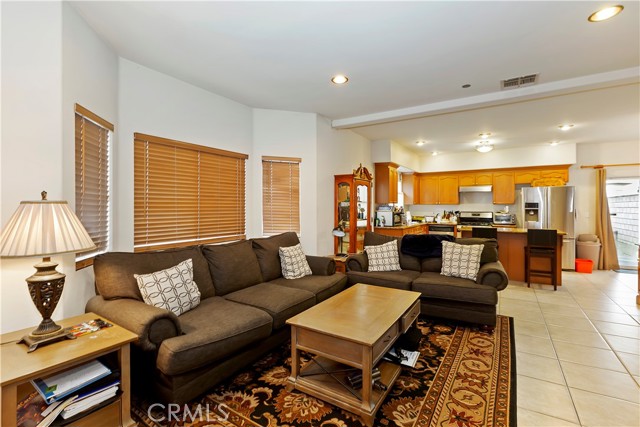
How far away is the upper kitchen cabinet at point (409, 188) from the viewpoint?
755 cm

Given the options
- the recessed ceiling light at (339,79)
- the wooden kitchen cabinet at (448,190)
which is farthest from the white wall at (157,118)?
the wooden kitchen cabinet at (448,190)

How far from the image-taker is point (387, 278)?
3.54 meters

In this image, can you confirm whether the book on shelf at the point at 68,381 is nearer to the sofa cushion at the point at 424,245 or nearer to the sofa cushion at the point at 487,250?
the sofa cushion at the point at 424,245

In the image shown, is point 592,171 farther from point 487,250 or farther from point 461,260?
point 461,260

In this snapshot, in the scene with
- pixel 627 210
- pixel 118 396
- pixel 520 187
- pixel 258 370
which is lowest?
pixel 258 370

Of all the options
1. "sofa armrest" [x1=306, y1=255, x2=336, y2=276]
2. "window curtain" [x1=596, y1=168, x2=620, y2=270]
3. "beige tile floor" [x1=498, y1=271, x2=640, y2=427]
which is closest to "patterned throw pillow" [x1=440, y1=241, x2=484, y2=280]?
"beige tile floor" [x1=498, y1=271, x2=640, y2=427]

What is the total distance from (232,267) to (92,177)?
1448 mm

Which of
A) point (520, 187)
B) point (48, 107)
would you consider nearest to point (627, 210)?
point (520, 187)

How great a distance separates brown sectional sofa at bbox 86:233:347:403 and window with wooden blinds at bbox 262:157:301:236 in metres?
0.98

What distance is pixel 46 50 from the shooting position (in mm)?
1883

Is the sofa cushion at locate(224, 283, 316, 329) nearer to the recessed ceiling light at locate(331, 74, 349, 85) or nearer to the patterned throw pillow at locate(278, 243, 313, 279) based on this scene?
the patterned throw pillow at locate(278, 243, 313, 279)

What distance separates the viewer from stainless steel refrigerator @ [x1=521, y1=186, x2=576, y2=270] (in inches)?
227

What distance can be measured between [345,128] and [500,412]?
13.5 ft

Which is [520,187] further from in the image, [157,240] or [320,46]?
[157,240]
